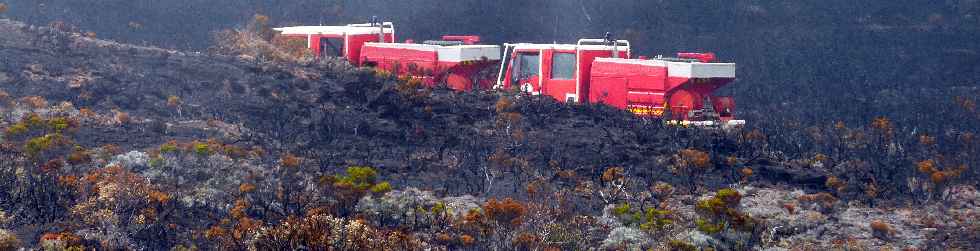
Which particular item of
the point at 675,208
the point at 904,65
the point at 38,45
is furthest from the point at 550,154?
the point at 904,65

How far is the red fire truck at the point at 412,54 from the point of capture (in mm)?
20391

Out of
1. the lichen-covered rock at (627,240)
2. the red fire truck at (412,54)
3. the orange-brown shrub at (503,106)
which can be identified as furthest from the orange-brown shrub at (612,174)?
the red fire truck at (412,54)

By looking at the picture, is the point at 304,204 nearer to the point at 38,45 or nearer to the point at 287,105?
the point at 287,105

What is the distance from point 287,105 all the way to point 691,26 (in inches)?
681

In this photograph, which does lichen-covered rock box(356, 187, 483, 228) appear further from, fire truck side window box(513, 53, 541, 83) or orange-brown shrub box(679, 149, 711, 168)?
fire truck side window box(513, 53, 541, 83)

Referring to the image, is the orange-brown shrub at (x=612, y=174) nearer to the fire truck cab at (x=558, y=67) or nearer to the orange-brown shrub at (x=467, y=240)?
the orange-brown shrub at (x=467, y=240)

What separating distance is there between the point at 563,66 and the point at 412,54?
126 inches

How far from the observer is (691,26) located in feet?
103

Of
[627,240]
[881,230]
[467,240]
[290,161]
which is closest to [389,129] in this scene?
[290,161]

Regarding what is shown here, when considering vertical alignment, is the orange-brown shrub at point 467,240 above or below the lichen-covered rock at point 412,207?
below

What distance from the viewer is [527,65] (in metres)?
20.8

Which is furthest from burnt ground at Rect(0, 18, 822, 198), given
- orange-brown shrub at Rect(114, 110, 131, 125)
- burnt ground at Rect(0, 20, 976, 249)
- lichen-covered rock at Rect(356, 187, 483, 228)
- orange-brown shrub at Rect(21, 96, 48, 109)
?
lichen-covered rock at Rect(356, 187, 483, 228)

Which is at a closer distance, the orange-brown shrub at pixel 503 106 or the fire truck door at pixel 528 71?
the orange-brown shrub at pixel 503 106

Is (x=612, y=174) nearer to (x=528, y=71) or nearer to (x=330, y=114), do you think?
(x=330, y=114)
